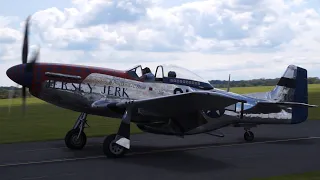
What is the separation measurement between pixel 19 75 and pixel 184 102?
4849 mm

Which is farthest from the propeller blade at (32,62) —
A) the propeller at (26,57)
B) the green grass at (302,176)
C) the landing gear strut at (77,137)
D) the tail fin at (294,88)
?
the tail fin at (294,88)

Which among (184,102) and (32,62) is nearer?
(184,102)

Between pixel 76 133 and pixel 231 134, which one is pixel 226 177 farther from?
pixel 231 134

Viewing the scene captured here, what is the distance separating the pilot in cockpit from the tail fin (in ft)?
19.4

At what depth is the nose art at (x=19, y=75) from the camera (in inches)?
473

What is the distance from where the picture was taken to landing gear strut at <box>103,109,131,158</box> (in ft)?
37.3

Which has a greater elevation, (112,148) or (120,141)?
(120,141)

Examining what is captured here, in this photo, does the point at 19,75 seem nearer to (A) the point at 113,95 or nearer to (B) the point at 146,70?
(A) the point at 113,95

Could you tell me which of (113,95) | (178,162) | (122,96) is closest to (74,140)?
(113,95)

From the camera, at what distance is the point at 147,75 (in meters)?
12.9

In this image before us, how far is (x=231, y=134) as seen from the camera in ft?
58.3

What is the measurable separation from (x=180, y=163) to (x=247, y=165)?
1.69m

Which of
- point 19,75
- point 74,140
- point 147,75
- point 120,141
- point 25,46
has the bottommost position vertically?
point 74,140

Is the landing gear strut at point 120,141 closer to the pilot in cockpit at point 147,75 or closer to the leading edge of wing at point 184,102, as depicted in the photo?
the leading edge of wing at point 184,102
